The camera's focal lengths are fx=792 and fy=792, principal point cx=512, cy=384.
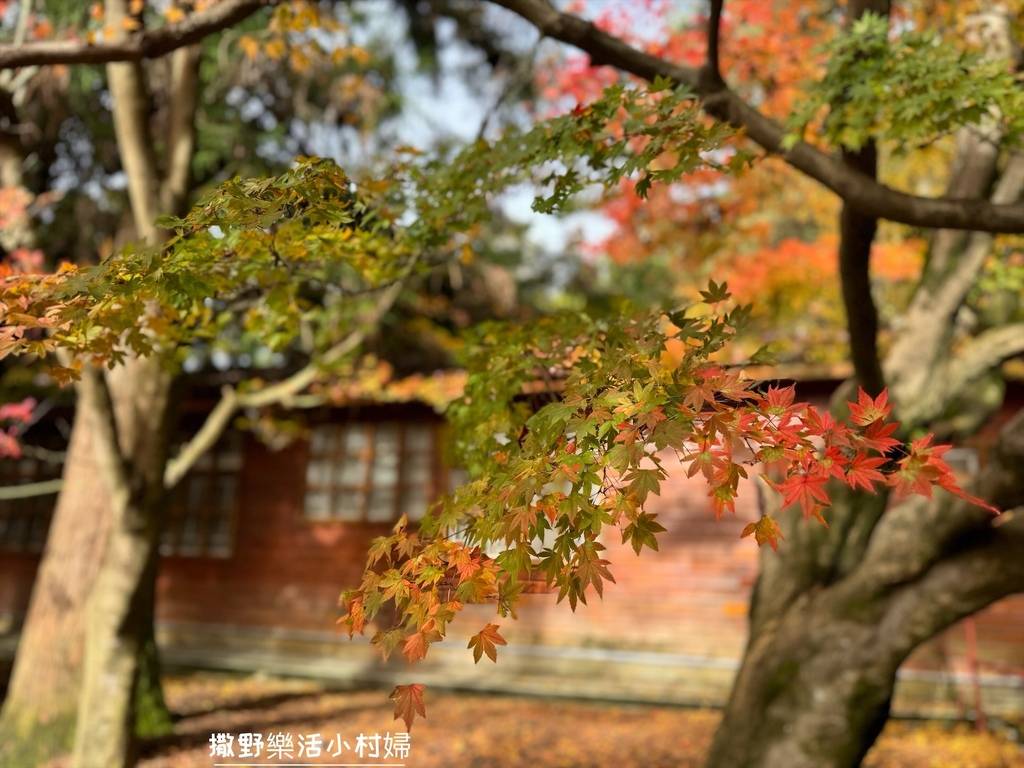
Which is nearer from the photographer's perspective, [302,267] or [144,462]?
[302,267]

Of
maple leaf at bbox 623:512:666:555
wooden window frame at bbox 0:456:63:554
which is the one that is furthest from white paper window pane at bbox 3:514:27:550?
maple leaf at bbox 623:512:666:555

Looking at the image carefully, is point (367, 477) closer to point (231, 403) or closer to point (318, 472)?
point (318, 472)

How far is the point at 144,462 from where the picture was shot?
618cm

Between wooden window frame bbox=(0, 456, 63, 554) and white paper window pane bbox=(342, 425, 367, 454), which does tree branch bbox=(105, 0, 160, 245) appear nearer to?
white paper window pane bbox=(342, 425, 367, 454)

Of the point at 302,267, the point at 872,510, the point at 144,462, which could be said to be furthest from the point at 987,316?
the point at 144,462

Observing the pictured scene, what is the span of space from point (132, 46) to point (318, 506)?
32.3ft

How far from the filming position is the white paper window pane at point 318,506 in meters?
12.8

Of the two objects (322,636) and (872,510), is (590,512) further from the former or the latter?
→ (322,636)

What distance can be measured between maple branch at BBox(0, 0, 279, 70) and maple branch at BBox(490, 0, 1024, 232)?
1.36m

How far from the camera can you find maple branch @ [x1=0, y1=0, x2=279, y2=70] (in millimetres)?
3756

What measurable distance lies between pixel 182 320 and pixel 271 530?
31.7ft

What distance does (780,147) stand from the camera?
3.93 m

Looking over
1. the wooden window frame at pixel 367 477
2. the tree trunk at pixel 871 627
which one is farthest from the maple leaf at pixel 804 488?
the wooden window frame at pixel 367 477

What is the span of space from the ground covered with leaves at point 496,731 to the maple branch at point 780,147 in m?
5.14
